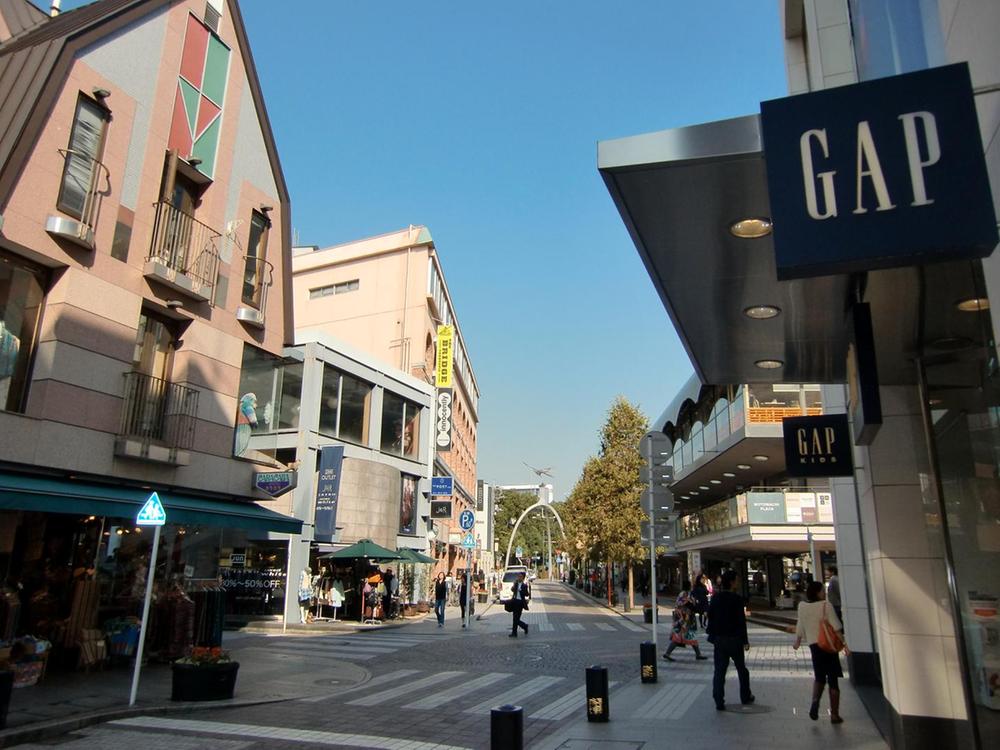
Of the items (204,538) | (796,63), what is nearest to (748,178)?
(796,63)

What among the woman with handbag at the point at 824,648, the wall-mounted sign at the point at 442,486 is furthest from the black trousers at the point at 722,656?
the wall-mounted sign at the point at 442,486

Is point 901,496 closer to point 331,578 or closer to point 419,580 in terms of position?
point 331,578

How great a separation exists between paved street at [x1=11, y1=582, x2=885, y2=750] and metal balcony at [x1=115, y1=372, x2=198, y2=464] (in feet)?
14.0

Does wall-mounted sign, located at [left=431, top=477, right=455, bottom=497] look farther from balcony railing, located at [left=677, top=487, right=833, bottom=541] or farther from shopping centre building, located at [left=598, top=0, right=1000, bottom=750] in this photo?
shopping centre building, located at [left=598, top=0, right=1000, bottom=750]

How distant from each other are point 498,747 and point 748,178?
176 inches

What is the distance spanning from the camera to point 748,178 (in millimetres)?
4871

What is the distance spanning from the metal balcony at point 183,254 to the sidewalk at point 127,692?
683 cm

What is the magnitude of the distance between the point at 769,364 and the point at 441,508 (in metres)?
24.4

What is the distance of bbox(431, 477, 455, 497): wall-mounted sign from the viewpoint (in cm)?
3070

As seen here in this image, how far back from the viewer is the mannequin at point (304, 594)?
23.8 meters

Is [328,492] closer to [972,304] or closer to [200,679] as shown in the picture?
[200,679]

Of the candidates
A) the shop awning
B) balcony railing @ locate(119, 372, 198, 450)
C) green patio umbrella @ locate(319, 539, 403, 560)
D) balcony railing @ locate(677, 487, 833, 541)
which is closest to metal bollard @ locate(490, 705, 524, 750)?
the shop awning

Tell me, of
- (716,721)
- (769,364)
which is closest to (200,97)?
(769,364)

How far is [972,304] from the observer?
18.5 feet
